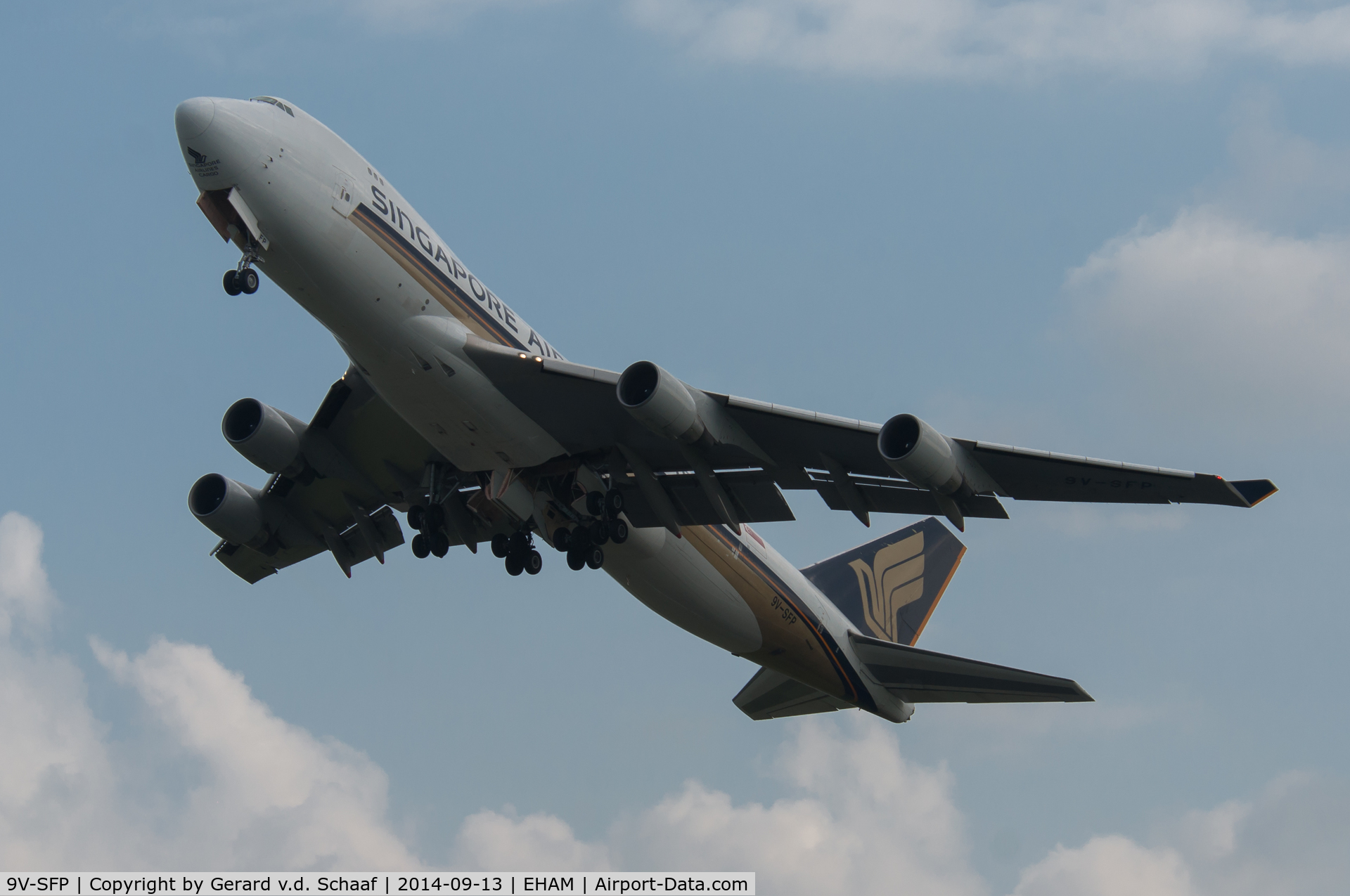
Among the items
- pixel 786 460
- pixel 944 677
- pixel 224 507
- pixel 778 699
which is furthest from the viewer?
pixel 778 699

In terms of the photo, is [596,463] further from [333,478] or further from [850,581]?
[850,581]

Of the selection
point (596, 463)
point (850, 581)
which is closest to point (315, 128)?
point (596, 463)

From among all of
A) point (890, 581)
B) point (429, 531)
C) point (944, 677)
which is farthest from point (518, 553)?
point (890, 581)

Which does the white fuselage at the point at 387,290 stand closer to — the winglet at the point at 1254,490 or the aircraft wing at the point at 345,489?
the aircraft wing at the point at 345,489

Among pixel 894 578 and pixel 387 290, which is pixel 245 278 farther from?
pixel 894 578

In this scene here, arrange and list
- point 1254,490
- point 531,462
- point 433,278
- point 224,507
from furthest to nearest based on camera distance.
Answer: point 224,507 < point 531,462 < point 433,278 < point 1254,490

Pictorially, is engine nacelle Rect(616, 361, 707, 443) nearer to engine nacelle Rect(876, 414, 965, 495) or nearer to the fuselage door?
engine nacelle Rect(876, 414, 965, 495)

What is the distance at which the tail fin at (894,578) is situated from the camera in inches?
1195

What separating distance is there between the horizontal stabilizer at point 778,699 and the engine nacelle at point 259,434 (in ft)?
39.5

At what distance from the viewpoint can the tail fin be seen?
99.6 ft

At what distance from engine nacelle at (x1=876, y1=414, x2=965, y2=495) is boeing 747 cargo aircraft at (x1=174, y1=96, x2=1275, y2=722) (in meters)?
0.03

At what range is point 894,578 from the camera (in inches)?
1261

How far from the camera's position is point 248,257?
1844 cm

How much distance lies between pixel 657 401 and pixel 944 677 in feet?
37.4
